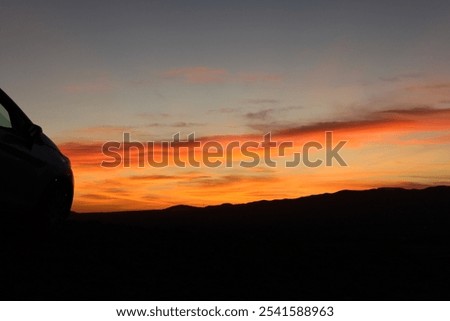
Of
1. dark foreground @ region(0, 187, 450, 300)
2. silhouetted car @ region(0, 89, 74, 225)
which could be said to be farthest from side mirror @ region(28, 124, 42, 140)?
dark foreground @ region(0, 187, 450, 300)

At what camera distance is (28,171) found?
320 inches

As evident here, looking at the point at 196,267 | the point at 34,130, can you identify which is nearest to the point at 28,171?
the point at 34,130

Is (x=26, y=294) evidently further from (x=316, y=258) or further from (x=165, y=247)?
(x=316, y=258)

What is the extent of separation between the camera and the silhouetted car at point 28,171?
25.7ft

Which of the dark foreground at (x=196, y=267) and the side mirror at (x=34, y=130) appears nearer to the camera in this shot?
the dark foreground at (x=196, y=267)

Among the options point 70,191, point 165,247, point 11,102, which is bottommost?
point 165,247

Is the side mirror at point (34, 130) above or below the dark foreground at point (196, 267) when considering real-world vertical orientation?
above

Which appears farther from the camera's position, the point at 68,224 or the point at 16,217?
the point at 68,224

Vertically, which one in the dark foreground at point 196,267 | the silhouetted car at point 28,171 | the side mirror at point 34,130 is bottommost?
the dark foreground at point 196,267

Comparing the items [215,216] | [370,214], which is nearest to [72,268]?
[215,216]

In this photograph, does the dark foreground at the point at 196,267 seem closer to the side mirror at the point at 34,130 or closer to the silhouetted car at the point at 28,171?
the silhouetted car at the point at 28,171

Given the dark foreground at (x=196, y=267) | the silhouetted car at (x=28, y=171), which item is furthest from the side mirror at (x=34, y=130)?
the dark foreground at (x=196, y=267)
